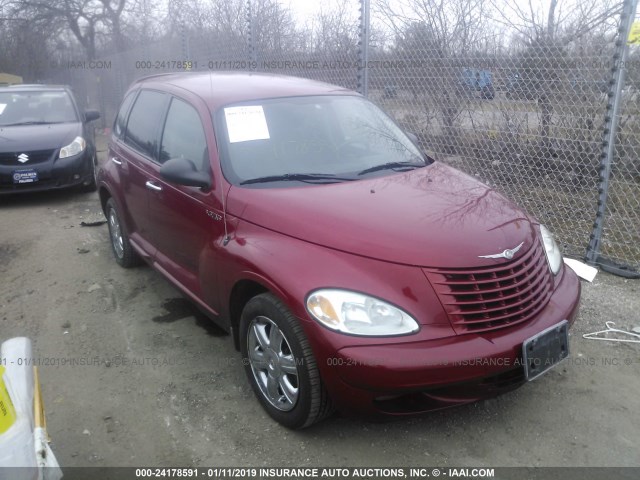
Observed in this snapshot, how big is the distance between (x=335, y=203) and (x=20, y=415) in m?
1.73

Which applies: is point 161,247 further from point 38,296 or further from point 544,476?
point 544,476

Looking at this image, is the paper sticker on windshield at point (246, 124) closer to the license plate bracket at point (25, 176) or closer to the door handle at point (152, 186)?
the door handle at point (152, 186)

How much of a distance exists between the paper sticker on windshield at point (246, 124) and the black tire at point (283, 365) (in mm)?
1102

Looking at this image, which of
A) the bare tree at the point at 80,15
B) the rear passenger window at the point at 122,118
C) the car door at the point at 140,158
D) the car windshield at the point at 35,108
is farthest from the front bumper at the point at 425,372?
the bare tree at the point at 80,15

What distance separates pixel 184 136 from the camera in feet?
12.2

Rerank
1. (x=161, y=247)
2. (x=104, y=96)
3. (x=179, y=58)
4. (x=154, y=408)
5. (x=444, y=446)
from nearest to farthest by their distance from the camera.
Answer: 1. (x=444, y=446)
2. (x=154, y=408)
3. (x=161, y=247)
4. (x=179, y=58)
5. (x=104, y=96)

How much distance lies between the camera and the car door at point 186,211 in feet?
10.7

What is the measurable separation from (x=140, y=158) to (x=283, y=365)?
2.31 meters

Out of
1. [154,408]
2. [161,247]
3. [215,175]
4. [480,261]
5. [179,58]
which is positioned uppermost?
[179,58]

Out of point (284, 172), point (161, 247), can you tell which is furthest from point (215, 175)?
point (161, 247)

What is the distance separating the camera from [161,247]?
4.09 m

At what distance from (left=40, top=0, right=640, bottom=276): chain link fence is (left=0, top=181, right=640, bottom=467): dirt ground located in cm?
118

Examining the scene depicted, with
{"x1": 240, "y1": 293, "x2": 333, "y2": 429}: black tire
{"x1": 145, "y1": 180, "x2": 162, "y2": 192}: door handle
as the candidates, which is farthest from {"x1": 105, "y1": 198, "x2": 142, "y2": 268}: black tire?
{"x1": 240, "y1": 293, "x2": 333, "y2": 429}: black tire

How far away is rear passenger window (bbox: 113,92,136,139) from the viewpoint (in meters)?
4.84
